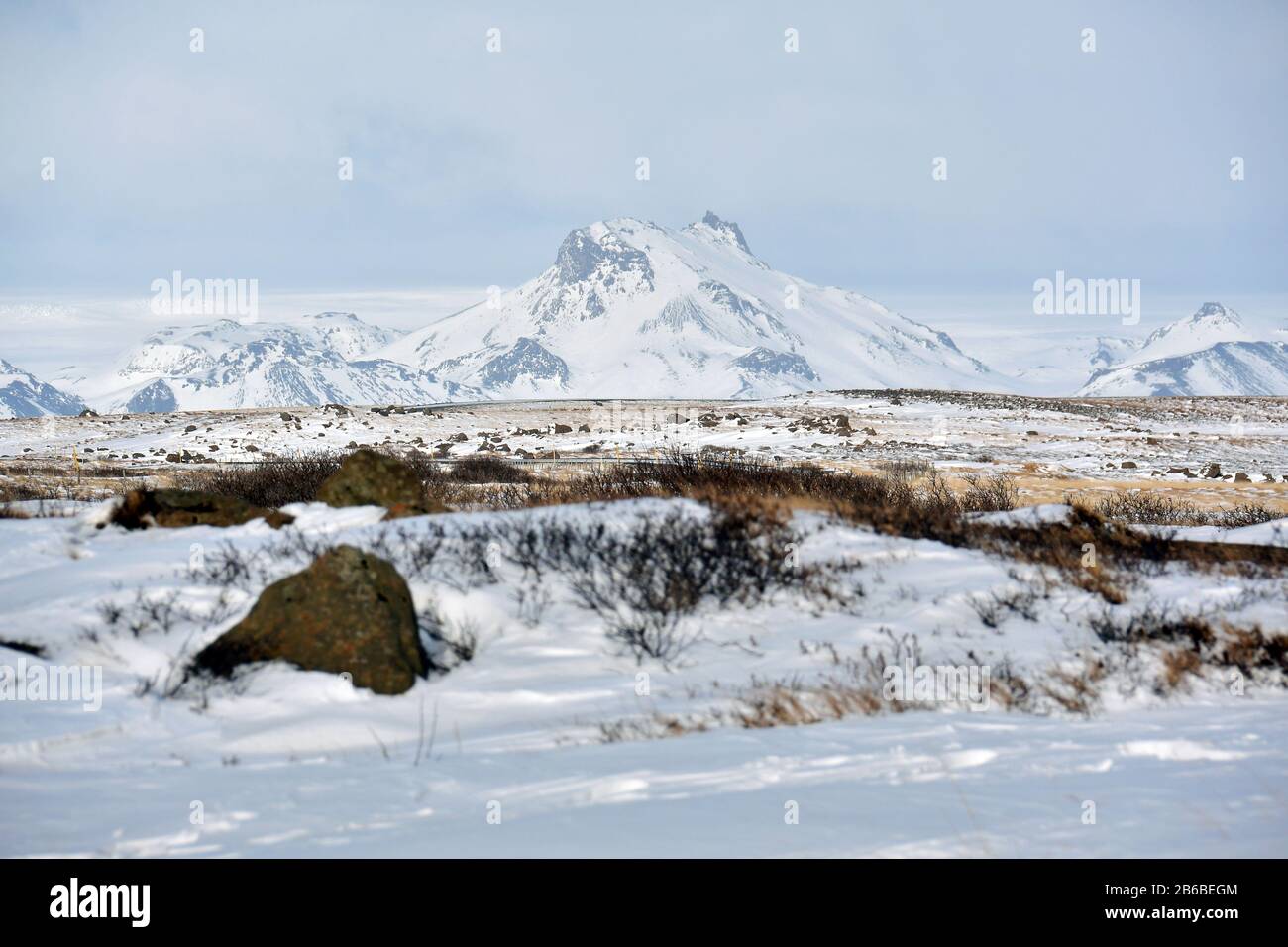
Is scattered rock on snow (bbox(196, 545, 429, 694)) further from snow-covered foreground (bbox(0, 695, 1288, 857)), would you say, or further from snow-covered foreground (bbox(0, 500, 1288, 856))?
snow-covered foreground (bbox(0, 695, 1288, 857))

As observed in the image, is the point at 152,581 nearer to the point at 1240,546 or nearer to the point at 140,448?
the point at 1240,546

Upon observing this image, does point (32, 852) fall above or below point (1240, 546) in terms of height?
below

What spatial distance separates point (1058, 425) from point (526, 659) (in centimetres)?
4489

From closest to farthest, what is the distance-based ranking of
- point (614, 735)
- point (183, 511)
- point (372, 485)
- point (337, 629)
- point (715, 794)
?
point (715, 794) → point (614, 735) → point (337, 629) → point (183, 511) → point (372, 485)

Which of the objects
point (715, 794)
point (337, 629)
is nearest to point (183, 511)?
point (337, 629)

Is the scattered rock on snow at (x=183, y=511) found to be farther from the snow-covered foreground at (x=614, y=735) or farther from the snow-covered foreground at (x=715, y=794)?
the snow-covered foreground at (x=715, y=794)

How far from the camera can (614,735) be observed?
618 centimetres

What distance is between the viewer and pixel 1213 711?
21.9 feet

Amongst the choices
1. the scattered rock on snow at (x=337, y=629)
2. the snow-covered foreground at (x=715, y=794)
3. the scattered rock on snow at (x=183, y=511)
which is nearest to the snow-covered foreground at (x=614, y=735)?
the snow-covered foreground at (x=715, y=794)

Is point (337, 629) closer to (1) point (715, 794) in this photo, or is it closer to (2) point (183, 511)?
(1) point (715, 794)

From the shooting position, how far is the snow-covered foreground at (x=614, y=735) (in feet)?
15.0
